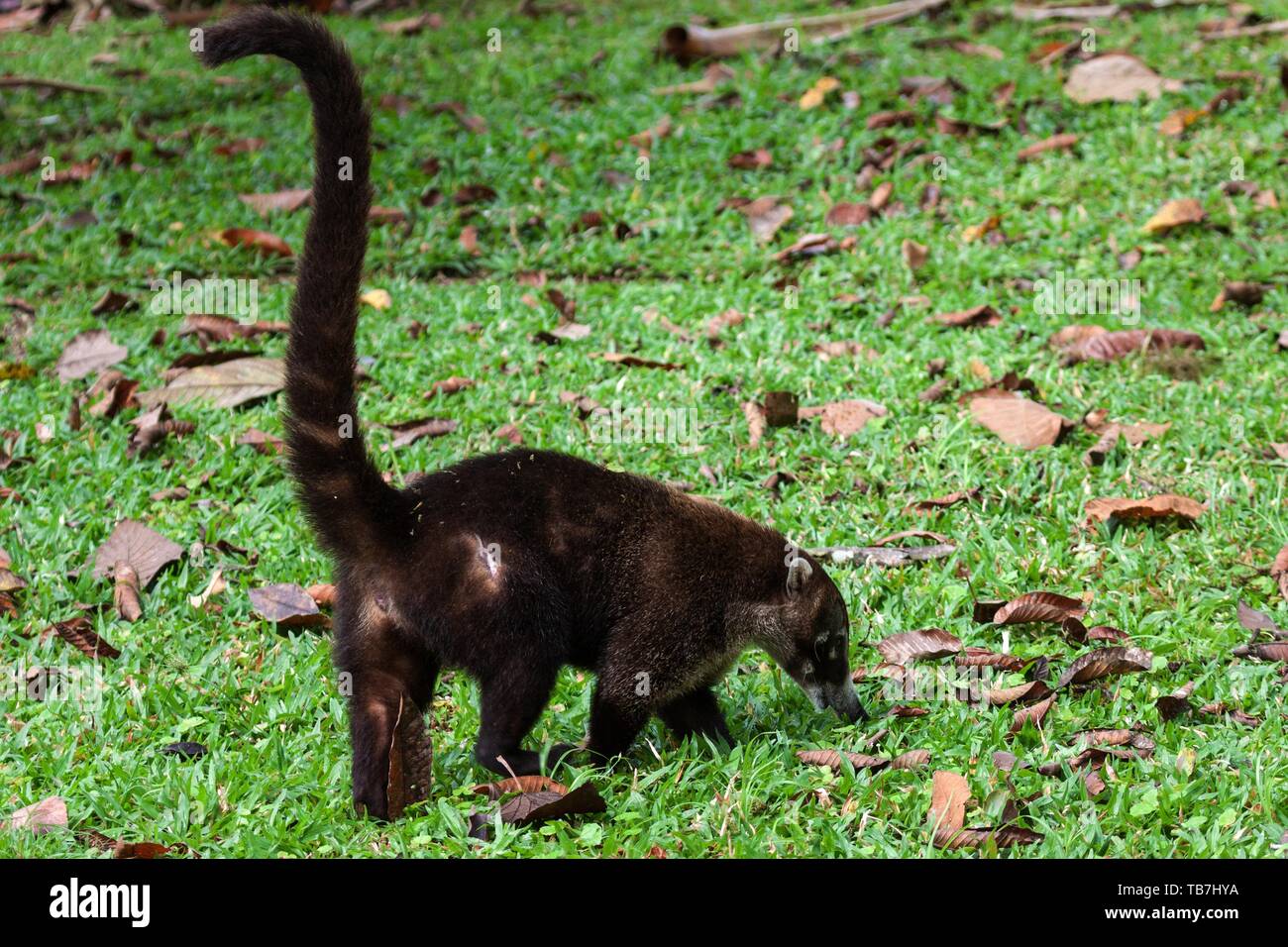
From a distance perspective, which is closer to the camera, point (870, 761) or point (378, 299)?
point (870, 761)

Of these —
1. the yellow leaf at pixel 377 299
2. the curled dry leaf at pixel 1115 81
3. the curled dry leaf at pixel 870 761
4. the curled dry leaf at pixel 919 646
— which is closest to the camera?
the curled dry leaf at pixel 870 761

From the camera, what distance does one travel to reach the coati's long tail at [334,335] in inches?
159

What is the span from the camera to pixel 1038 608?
199 inches

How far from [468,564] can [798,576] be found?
3.66 feet

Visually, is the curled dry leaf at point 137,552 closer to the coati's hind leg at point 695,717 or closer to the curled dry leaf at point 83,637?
the curled dry leaf at point 83,637

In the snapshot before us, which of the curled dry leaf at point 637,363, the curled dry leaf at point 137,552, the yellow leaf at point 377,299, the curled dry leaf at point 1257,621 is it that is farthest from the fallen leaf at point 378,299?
the curled dry leaf at point 1257,621

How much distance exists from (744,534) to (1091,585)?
1.45 metres

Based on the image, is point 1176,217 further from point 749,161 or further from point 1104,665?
point 1104,665

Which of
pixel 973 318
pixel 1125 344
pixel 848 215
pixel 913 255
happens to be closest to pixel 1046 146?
pixel 848 215

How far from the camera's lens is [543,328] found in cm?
767

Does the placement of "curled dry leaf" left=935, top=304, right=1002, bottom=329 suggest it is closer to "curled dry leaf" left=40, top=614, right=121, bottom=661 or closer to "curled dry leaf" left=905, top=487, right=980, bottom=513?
"curled dry leaf" left=905, top=487, right=980, bottom=513

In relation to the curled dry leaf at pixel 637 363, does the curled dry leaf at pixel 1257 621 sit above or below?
below

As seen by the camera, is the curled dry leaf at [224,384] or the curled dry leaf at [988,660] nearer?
the curled dry leaf at [988,660]

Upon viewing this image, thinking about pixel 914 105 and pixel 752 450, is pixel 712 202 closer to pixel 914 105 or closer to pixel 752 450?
pixel 914 105
